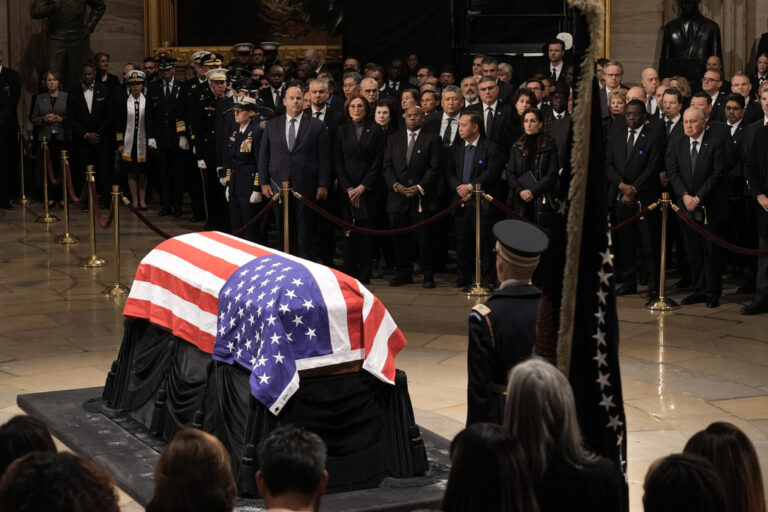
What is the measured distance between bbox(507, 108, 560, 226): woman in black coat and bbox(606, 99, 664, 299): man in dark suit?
59 centimetres

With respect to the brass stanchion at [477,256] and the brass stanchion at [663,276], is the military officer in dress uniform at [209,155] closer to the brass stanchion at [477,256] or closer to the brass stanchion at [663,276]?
the brass stanchion at [477,256]

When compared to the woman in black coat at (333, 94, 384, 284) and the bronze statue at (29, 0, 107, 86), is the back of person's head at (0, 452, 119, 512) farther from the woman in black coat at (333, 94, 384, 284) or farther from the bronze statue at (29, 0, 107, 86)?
the bronze statue at (29, 0, 107, 86)

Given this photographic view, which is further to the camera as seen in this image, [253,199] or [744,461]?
[253,199]

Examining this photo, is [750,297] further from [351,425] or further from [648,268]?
[351,425]

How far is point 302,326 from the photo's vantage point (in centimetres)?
638

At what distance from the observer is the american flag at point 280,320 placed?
6.33 metres

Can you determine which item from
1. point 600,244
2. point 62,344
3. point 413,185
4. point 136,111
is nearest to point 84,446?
point 62,344

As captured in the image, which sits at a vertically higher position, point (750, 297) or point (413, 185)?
point (413, 185)

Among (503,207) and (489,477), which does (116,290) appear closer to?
(503,207)

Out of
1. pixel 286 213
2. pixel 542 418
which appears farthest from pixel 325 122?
pixel 542 418

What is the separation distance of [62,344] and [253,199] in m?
3.44

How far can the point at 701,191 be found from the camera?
11648mm

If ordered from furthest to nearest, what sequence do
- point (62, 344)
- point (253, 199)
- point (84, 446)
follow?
point (253, 199) → point (62, 344) → point (84, 446)

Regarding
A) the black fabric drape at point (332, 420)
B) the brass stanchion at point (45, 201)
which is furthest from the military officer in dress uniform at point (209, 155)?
the black fabric drape at point (332, 420)
